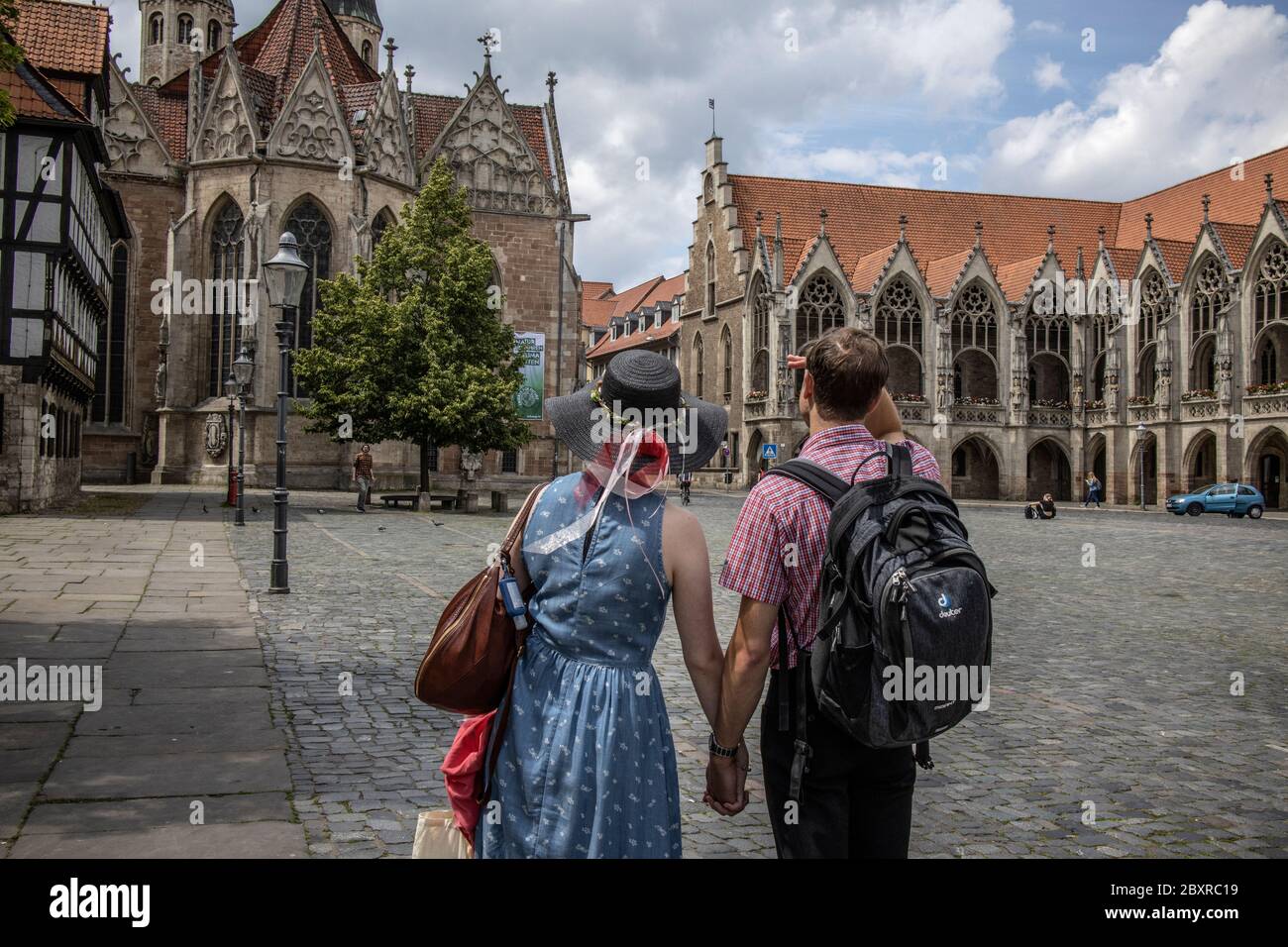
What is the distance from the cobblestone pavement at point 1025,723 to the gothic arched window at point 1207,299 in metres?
35.8

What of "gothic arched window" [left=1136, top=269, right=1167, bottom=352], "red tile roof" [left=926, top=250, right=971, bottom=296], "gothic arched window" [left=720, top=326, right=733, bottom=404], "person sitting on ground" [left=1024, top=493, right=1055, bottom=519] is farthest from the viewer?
"gothic arched window" [left=720, top=326, right=733, bottom=404]

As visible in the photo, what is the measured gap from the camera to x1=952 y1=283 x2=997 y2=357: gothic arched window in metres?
54.1

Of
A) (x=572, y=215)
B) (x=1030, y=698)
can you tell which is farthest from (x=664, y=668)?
(x=572, y=215)

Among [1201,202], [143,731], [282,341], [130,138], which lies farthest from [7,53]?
[1201,202]

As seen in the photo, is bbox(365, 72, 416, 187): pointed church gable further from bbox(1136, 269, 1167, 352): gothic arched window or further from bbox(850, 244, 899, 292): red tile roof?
bbox(1136, 269, 1167, 352): gothic arched window

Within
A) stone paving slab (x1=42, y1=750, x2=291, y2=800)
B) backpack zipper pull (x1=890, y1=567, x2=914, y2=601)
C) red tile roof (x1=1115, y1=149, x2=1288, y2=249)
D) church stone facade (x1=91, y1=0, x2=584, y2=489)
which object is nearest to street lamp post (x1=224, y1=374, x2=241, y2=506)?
church stone facade (x1=91, y1=0, x2=584, y2=489)

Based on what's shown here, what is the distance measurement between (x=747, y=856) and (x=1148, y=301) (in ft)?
173

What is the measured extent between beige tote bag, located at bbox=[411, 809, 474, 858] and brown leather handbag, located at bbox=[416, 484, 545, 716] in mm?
365

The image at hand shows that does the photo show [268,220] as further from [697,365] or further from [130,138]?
[697,365]

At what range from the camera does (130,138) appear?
3912 cm

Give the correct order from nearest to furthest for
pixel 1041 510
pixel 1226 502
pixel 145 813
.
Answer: pixel 145 813 → pixel 1041 510 → pixel 1226 502

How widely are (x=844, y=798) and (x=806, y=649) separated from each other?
389 millimetres

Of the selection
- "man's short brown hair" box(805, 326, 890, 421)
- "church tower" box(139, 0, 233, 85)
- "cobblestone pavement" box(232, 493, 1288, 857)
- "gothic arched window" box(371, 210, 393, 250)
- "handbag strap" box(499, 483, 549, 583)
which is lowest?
"cobblestone pavement" box(232, 493, 1288, 857)
